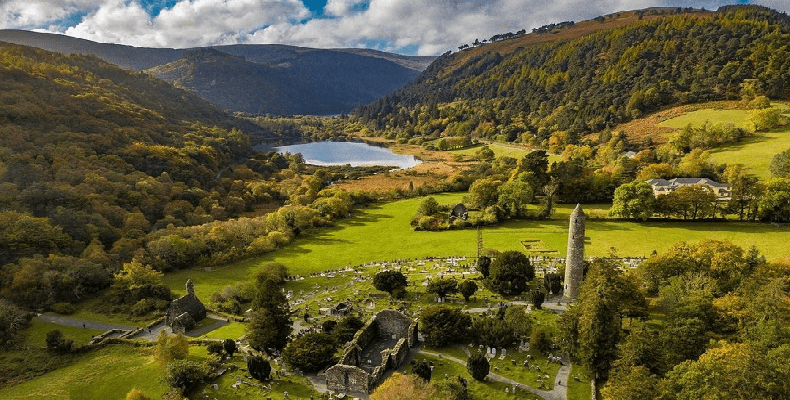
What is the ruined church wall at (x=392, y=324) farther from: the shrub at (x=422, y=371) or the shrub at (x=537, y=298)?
the shrub at (x=537, y=298)

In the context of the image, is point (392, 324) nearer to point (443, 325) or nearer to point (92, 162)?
point (443, 325)

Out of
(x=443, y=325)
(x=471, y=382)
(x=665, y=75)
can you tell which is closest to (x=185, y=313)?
(x=443, y=325)

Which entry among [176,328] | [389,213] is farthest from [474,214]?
[176,328]

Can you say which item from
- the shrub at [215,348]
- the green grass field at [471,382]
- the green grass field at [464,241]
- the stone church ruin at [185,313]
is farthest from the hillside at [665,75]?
the shrub at [215,348]

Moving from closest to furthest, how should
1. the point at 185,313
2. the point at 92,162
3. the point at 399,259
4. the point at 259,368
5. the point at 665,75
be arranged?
the point at 259,368
the point at 185,313
the point at 399,259
the point at 92,162
the point at 665,75

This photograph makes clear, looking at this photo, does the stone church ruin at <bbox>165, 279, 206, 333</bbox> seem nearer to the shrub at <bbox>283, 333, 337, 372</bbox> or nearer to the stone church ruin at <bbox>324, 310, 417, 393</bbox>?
the shrub at <bbox>283, 333, 337, 372</bbox>

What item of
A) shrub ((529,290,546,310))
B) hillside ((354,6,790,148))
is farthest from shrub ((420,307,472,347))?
hillside ((354,6,790,148))
